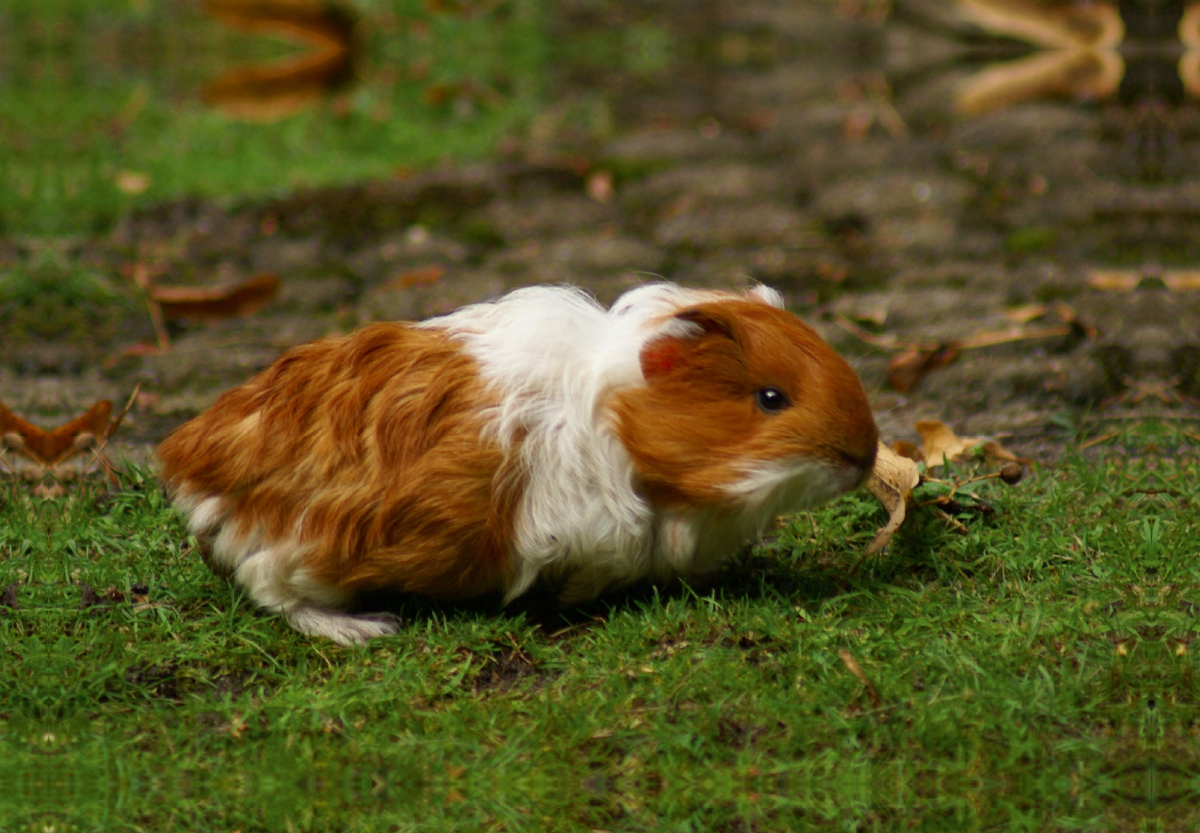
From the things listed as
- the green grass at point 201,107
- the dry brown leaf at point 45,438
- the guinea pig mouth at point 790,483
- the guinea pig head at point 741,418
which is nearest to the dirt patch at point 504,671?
the guinea pig head at point 741,418

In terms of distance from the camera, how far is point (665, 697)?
9.15 feet

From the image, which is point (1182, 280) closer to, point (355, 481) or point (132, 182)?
point (355, 481)

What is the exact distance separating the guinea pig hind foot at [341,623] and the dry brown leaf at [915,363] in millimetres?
2225

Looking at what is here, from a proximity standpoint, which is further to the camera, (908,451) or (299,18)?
(299,18)

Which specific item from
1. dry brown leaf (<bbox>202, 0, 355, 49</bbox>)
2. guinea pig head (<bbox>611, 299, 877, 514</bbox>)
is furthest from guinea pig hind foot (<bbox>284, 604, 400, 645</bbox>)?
dry brown leaf (<bbox>202, 0, 355, 49</bbox>)

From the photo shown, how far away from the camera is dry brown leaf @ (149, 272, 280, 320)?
522 centimetres

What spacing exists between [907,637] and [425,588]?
117 centimetres

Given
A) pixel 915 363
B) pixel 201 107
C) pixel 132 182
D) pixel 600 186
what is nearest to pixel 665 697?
pixel 915 363

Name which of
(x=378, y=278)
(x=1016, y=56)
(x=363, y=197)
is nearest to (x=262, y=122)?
(x=363, y=197)

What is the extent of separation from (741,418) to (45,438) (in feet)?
7.97

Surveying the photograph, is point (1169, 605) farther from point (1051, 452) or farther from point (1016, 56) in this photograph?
point (1016, 56)

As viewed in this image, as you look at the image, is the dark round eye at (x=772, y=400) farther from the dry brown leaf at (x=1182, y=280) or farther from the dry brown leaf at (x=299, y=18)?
the dry brown leaf at (x=299, y=18)

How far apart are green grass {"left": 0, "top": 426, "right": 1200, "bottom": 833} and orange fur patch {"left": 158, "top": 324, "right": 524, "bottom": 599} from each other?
22cm

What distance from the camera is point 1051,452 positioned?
4.11 m
